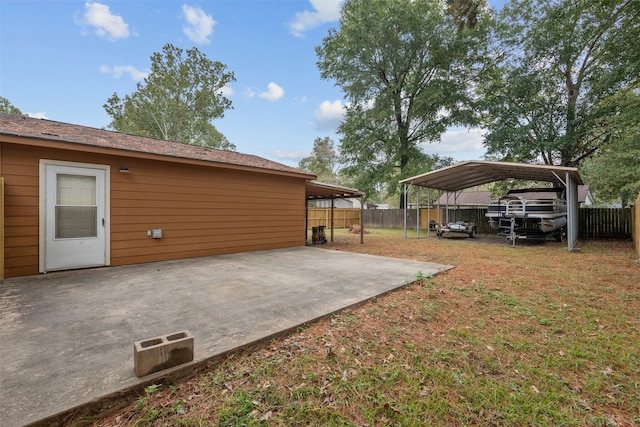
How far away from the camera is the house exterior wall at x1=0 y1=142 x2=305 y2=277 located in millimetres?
4410

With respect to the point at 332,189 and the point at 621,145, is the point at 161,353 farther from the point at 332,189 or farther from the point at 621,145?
the point at 621,145

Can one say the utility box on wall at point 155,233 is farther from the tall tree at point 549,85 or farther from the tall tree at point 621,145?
the tall tree at point 621,145

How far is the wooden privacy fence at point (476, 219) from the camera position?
11.1 meters

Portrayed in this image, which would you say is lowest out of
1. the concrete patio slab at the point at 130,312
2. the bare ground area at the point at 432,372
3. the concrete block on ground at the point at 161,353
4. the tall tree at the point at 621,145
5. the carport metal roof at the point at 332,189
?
the bare ground area at the point at 432,372

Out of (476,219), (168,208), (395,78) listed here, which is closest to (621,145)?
(476,219)

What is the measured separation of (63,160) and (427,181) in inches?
456

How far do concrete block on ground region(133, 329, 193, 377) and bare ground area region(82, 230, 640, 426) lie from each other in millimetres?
144

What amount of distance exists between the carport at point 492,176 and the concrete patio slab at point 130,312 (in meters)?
5.84

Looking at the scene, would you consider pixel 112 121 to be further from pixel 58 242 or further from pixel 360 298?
pixel 360 298

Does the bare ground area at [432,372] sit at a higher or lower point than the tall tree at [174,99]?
lower

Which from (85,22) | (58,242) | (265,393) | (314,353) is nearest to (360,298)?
(314,353)

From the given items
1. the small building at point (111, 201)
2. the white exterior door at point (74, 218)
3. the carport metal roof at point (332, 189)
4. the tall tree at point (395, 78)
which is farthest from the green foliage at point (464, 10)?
the white exterior door at point (74, 218)

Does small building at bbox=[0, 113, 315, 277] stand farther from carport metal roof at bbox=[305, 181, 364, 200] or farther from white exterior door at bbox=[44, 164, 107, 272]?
carport metal roof at bbox=[305, 181, 364, 200]

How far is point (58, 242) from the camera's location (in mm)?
4758
